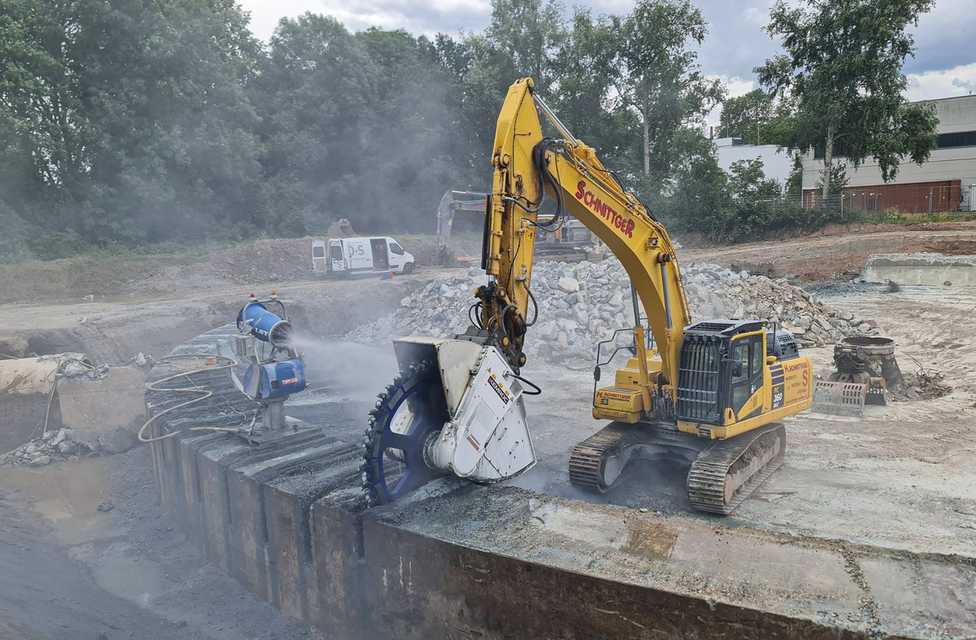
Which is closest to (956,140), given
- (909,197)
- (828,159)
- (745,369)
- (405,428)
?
(909,197)

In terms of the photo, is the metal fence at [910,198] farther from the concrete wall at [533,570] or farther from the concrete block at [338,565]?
the concrete block at [338,565]

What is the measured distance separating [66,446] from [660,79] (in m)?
31.6

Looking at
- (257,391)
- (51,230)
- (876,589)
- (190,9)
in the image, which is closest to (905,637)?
(876,589)

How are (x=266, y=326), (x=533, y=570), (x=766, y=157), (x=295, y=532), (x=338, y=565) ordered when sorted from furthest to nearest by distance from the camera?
(x=766, y=157) → (x=266, y=326) → (x=295, y=532) → (x=338, y=565) → (x=533, y=570)

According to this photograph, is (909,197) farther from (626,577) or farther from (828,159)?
(626,577)

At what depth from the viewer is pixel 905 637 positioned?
3639 millimetres

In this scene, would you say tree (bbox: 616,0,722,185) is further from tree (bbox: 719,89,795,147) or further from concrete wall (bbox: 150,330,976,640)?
concrete wall (bbox: 150,330,976,640)

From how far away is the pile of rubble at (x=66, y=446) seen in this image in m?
9.39

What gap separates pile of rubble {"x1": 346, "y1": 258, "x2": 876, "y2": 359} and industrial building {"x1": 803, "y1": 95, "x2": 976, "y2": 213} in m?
21.0

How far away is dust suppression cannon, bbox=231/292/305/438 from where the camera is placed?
720cm

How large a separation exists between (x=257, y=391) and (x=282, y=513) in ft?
5.47

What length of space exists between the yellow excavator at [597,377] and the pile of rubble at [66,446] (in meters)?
5.52

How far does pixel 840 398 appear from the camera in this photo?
1084 cm

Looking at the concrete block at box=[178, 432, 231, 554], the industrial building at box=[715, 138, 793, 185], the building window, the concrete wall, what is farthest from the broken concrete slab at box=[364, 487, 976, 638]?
the industrial building at box=[715, 138, 793, 185]
